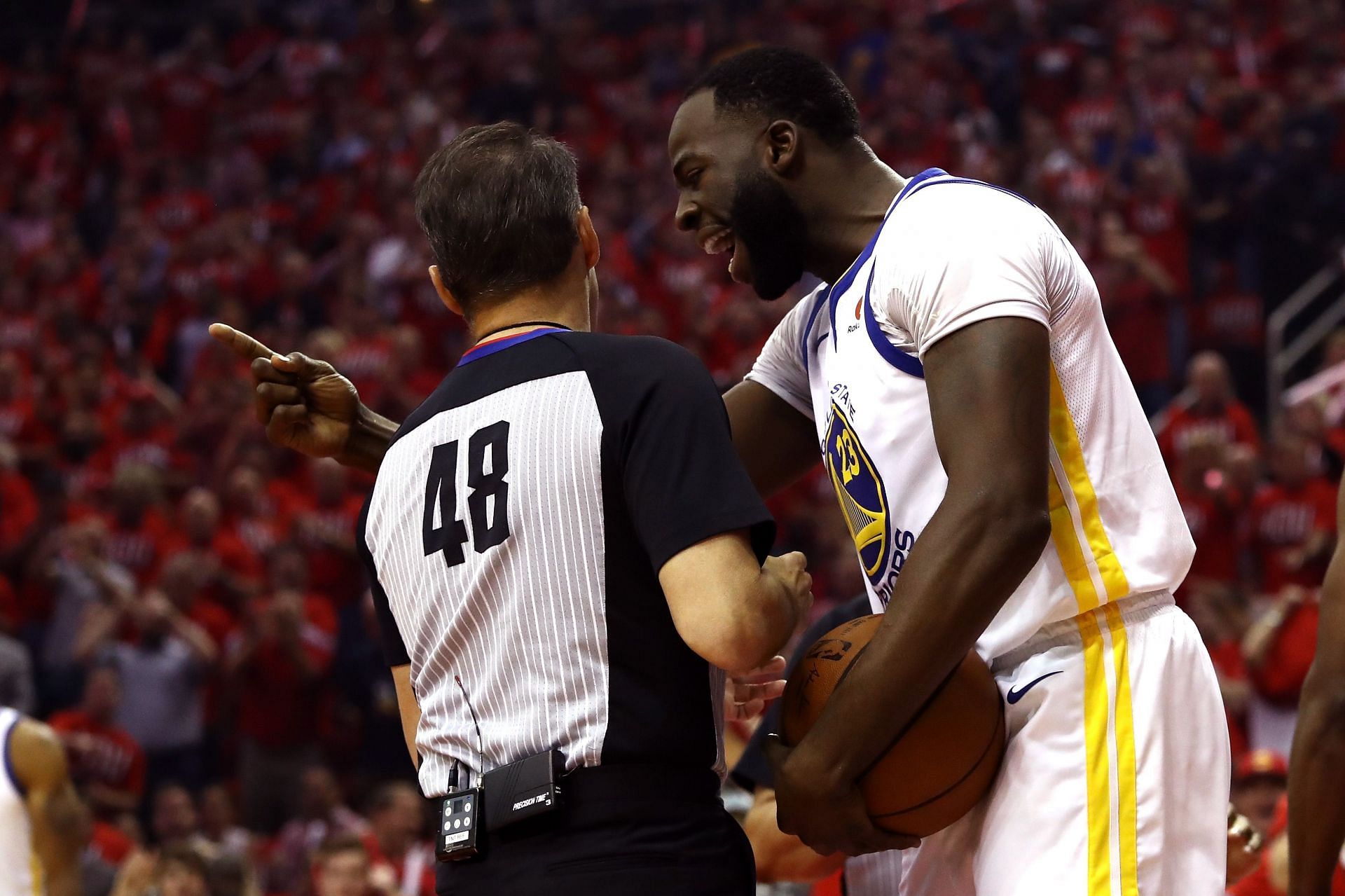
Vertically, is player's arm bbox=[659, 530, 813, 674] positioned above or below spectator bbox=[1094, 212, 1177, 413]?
below

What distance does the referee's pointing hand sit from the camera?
2943 millimetres

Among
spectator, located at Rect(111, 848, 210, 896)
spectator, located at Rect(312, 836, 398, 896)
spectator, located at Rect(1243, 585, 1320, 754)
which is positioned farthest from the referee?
spectator, located at Rect(1243, 585, 1320, 754)

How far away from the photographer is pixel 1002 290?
2.31m

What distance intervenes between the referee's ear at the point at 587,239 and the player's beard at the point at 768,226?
29cm

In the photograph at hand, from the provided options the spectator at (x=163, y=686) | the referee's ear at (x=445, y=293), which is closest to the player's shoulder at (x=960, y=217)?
the referee's ear at (x=445, y=293)

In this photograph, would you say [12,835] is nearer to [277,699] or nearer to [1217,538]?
[277,699]

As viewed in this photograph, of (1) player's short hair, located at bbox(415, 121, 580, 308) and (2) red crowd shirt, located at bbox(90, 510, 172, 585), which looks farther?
(2) red crowd shirt, located at bbox(90, 510, 172, 585)

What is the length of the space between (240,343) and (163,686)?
675 cm

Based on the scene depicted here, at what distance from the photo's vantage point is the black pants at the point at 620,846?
7.10 feet

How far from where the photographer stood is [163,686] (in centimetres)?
912

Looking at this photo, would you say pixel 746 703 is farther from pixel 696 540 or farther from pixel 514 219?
pixel 514 219

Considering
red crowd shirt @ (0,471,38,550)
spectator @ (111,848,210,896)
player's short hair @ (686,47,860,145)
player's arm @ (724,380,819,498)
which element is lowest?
spectator @ (111,848,210,896)

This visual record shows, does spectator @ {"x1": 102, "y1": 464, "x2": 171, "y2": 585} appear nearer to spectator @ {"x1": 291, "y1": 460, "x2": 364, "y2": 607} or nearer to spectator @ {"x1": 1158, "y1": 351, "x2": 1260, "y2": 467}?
spectator @ {"x1": 291, "y1": 460, "x2": 364, "y2": 607}

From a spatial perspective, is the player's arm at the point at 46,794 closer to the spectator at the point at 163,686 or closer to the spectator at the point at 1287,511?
the spectator at the point at 163,686
